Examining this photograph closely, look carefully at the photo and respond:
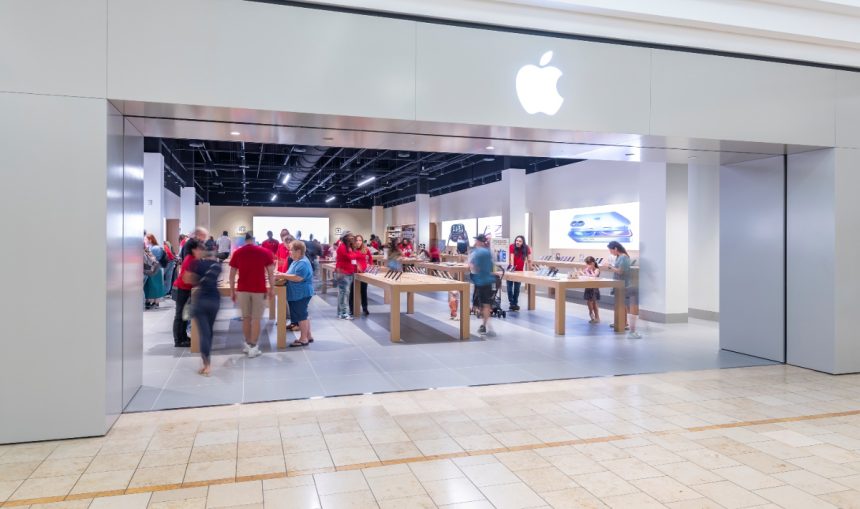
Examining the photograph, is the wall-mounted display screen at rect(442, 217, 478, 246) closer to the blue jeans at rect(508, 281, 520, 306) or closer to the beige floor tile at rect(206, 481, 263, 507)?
the blue jeans at rect(508, 281, 520, 306)

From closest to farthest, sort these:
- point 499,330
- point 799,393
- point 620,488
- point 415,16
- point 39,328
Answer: point 620,488
point 39,328
point 415,16
point 799,393
point 499,330

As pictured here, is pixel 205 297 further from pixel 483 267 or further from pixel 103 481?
pixel 483 267

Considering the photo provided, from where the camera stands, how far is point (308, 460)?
356 cm

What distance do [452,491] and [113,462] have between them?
212 centimetres

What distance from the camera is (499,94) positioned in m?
5.04

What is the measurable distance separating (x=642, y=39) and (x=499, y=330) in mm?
4598

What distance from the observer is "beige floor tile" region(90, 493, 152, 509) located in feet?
9.62

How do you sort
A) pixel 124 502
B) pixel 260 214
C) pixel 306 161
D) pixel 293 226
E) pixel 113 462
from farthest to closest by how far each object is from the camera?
pixel 260 214
pixel 293 226
pixel 306 161
pixel 113 462
pixel 124 502

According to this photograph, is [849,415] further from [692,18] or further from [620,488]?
[692,18]

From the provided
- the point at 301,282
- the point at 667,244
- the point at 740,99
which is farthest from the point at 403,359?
the point at 667,244

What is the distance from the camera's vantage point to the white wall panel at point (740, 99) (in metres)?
5.53

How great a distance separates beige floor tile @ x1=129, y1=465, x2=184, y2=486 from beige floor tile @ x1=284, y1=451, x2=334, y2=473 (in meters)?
0.61

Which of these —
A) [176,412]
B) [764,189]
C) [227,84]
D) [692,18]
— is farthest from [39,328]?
[764,189]

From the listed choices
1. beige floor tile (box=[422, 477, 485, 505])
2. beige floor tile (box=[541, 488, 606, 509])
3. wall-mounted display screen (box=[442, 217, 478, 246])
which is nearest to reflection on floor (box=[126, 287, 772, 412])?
beige floor tile (box=[422, 477, 485, 505])
